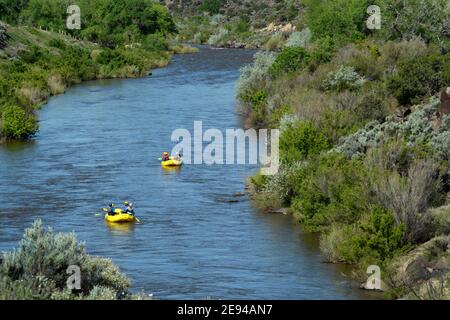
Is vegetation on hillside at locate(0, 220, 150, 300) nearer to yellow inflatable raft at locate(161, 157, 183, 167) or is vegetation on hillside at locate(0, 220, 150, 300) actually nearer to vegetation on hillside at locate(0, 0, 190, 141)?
yellow inflatable raft at locate(161, 157, 183, 167)

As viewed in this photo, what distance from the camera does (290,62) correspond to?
226ft

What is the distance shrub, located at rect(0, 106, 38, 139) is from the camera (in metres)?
57.2

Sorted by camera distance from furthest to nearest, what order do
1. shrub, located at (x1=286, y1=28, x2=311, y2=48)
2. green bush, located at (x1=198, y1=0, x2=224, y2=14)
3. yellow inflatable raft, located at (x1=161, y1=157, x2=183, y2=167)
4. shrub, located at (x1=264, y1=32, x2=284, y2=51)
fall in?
green bush, located at (x1=198, y1=0, x2=224, y2=14), shrub, located at (x1=264, y1=32, x2=284, y2=51), shrub, located at (x1=286, y1=28, x2=311, y2=48), yellow inflatable raft, located at (x1=161, y1=157, x2=183, y2=167)

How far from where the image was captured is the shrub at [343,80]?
189 feet

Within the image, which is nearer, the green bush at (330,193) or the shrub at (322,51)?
the green bush at (330,193)

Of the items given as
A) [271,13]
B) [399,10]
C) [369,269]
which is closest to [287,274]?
[369,269]

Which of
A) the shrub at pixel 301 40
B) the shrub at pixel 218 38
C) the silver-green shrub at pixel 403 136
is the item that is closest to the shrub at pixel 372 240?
the silver-green shrub at pixel 403 136

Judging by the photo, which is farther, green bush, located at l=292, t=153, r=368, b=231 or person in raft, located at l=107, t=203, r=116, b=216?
person in raft, located at l=107, t=203, r=116, b=216

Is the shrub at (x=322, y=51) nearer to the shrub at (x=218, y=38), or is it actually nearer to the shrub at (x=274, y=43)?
the shrub at (x=274, y=43)

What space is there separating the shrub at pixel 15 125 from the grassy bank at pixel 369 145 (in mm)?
14124

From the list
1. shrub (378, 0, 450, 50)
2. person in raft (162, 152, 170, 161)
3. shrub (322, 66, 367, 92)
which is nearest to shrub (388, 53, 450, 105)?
shrub (322, 66, 367, 92)

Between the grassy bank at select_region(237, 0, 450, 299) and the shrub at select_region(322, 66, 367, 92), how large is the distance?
91mm

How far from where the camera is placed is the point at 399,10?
76.5m
